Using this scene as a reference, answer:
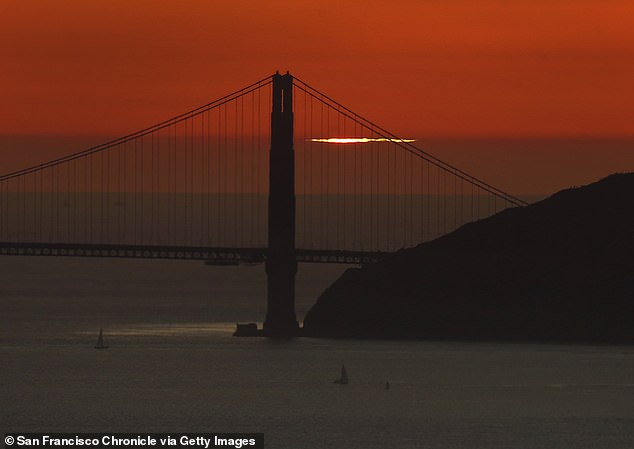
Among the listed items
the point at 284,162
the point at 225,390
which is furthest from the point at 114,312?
the point at 225,390

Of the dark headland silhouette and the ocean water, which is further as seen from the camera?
the dark headland silhouette

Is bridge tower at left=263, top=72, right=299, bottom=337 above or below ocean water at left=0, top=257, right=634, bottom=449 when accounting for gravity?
above

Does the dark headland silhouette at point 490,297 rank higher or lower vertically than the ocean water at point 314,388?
higher

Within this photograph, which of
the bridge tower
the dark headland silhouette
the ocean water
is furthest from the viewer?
the dark headland silhouette

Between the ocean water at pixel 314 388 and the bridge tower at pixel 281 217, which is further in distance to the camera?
the bridge tower at pixel 281 217

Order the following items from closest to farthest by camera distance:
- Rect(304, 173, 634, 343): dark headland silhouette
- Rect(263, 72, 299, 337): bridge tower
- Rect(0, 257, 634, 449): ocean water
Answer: Rect(0, 257, 634, 449): ocean water, Rect(263, 72, 299, 337): bridge tower, Rect(304, 173, 634, 343): dark headland silhouette

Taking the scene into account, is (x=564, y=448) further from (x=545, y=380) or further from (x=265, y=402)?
(x=545, y=380)

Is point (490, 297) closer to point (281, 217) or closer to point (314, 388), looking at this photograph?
point (281, 217)
